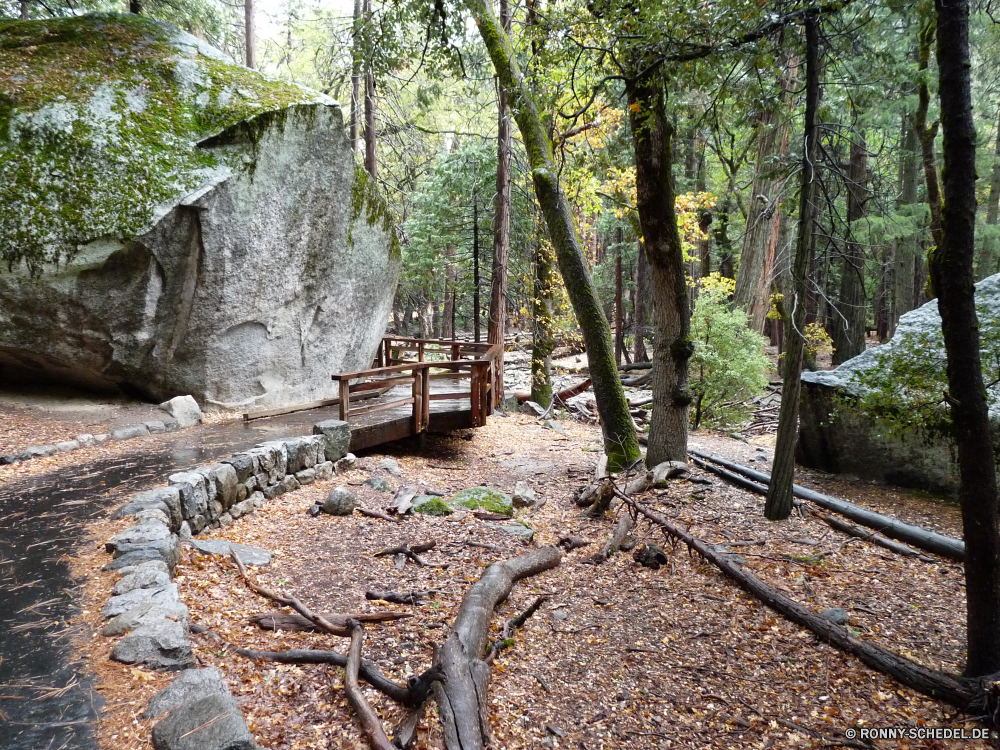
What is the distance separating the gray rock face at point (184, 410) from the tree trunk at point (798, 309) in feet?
25.4

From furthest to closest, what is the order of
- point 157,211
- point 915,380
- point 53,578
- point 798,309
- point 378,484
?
point 157,211, point 378,484, point 798,309, point 915,380, point 53,578

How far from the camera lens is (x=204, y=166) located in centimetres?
813

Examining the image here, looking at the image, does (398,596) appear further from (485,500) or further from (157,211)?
(157,211)

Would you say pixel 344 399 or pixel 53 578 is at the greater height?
pixel 344 399

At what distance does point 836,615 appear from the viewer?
14.3 feet

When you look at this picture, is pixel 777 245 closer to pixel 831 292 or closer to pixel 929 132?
pixel 929 132

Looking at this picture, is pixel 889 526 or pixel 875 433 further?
pixel 875 433

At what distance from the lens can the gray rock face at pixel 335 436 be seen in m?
7.61

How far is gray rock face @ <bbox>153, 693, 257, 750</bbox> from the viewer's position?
2303 millimetres

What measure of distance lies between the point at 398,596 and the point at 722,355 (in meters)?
8.90

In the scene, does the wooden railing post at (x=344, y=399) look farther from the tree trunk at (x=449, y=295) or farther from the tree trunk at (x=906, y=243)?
the tree trunk at (x=906, y=243)

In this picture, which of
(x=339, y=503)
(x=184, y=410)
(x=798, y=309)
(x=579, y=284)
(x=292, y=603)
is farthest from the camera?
(x=184, y=410)

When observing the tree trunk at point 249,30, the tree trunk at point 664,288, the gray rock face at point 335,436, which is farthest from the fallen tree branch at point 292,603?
the tree trunk at point 249,30

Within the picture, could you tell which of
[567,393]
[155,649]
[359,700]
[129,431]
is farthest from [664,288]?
[567,393]
